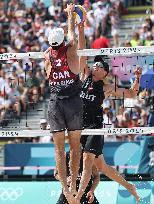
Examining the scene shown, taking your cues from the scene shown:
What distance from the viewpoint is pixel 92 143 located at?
34.9 ft

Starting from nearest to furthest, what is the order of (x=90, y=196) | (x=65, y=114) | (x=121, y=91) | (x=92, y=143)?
(x=65, y=114), (x=92, y=143), (x=121, y=91), (x=90, y=196)

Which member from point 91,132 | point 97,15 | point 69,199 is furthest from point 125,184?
point 97,15

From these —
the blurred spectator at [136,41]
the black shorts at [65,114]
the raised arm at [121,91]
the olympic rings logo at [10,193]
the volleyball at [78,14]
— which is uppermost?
the volleyball at [78,14]

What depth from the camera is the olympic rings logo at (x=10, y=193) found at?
12.6 meters

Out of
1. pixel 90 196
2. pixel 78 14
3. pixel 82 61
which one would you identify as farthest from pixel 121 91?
pixel 90 196

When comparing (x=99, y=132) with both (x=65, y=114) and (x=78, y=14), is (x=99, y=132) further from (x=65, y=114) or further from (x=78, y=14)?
(x=78, y=14)

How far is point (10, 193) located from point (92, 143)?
2.59 m

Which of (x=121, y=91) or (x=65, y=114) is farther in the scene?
(x=121, y=91)

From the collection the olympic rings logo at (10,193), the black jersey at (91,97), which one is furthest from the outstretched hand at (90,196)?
the olympic rings logo at (10,193)

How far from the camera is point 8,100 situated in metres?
18.7

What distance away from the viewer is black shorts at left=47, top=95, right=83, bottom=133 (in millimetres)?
9680

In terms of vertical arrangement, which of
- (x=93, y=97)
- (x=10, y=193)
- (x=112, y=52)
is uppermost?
(x=112, y=52)

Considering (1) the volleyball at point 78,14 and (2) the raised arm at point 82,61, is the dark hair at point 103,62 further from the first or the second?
(1) the volleyball at point 78,14

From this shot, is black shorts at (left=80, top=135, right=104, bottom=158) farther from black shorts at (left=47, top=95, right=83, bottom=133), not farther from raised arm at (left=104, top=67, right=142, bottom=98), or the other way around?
black shorts at (left=47, top=95, right=83, bottom=133)
